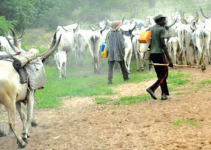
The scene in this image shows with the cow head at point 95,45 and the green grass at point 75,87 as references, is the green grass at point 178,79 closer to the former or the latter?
the green grass at point 75,87

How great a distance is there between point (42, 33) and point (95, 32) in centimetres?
1048

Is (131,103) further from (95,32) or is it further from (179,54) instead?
(95,32)

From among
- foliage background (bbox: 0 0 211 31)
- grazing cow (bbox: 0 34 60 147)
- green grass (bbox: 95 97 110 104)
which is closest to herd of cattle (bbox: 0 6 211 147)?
grazing cow (bbox: 0 34 60 147)

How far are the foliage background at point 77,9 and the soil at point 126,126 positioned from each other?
12855 mm

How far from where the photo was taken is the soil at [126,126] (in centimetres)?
449

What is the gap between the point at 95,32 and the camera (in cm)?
1371

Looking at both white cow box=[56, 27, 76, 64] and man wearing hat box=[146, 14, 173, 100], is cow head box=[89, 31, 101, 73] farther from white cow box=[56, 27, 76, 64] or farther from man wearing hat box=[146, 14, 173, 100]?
man wearing hat box=[146, 14, 173, 100]

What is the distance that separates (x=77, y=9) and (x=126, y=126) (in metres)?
27.6

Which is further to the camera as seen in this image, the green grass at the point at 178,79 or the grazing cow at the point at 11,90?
the green grass at the point at 178,79

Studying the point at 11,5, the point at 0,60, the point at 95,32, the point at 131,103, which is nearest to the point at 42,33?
the point at 11,5

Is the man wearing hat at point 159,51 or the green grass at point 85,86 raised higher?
the man wearing hat at point 159,51

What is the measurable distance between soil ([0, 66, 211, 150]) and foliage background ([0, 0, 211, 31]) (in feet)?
42.2

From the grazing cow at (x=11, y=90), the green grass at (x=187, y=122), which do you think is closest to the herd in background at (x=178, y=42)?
the green grass at (x=187, y=122)

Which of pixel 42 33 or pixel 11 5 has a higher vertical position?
pixel 11 5
